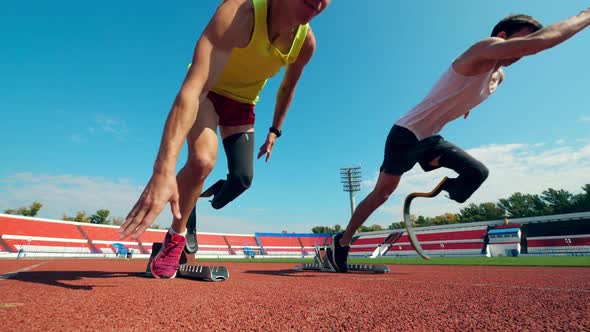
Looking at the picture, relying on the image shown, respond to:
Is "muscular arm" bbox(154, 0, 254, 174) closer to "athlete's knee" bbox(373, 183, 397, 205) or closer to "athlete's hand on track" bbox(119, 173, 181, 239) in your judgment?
"athlete's hand on track" bbox(119, 173, 181, 239)

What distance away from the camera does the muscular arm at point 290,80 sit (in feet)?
9.71

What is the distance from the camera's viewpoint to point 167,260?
272cm

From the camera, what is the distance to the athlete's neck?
7.02 feet

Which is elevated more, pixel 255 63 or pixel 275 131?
pixel 255 63

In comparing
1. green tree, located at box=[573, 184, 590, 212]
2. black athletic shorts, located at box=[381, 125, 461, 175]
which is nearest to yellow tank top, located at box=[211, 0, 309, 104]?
black athletic shorts, located at box=[381, 125, 461, 175]

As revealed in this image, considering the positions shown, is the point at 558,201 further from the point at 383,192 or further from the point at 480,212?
the point at 383,192

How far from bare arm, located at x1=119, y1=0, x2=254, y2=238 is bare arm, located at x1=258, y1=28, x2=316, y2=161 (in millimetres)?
1005

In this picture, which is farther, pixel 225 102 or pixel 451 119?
pixel 451 119

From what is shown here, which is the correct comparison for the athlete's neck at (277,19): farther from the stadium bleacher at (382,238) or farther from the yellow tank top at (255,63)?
the stadium bleacher at (382,238)

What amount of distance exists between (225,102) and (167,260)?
1555mm

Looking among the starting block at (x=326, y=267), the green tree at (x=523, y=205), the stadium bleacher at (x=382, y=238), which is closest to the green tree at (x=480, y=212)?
the green tree at (x=523, y=205)

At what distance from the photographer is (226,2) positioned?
1.93 m

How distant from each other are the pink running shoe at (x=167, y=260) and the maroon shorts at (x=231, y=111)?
1208mm

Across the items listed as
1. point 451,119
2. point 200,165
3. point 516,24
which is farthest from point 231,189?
point 516,24
